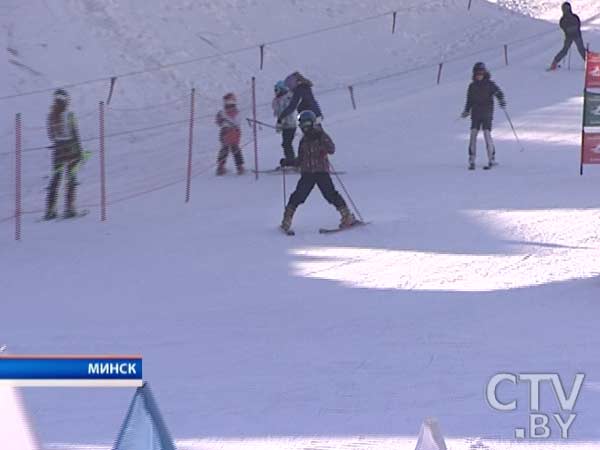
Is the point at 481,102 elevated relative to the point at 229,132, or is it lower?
elevated

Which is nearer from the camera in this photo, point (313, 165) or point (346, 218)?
point (313, 165)

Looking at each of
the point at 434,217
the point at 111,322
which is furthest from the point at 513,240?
the point at 111,322

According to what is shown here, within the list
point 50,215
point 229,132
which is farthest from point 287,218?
point 229,132

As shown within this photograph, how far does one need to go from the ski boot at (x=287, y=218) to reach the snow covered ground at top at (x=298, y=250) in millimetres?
250

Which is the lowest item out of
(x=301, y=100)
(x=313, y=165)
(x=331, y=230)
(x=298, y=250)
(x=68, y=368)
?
(x=68, y=368)

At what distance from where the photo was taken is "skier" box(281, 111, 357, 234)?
1473 centimetres

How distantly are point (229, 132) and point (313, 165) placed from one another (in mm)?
4437

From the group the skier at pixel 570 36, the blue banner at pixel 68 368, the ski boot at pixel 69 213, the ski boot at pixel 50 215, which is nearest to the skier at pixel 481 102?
the ski boot at pixel 69 213

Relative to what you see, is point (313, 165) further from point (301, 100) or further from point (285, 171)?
point (285, 171)

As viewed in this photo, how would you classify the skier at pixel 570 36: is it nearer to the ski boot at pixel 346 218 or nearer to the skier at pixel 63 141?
the ski boot at pixel 346 218

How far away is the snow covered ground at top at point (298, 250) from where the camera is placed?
8.26 m

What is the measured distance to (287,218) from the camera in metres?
15.1

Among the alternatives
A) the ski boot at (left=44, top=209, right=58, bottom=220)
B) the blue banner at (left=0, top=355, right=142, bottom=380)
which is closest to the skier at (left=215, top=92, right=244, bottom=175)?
the ski boot at (left=44, top=209, right=58, bottom=220)

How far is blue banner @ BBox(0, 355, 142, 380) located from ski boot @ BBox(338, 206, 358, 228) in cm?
1040
